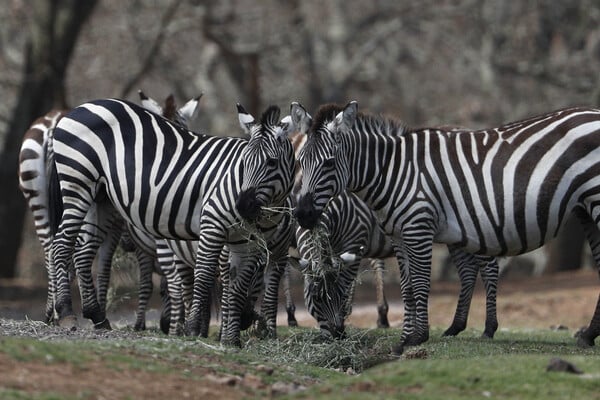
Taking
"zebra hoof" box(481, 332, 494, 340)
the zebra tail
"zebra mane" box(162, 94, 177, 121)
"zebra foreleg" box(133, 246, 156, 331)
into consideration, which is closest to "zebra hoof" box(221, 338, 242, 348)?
the zebra tail

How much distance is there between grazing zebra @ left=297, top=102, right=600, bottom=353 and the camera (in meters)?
12.1

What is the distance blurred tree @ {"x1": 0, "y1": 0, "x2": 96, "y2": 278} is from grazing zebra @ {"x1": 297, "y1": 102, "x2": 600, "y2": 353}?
46.8ft

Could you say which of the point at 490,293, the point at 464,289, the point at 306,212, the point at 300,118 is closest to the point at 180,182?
the point at 300,118

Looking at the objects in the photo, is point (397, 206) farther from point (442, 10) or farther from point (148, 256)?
point (442, 10)

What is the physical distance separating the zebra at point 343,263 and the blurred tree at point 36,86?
12281 millimetres

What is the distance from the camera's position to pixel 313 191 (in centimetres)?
1195

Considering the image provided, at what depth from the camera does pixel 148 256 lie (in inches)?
620

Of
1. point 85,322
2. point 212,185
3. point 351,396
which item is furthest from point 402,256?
point 85,322

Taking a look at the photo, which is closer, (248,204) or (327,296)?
Answer: (248,204)

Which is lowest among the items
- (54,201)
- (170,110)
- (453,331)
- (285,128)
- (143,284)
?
(453,331)

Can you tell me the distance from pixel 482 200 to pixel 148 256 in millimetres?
5302

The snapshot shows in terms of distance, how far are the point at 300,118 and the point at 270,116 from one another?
484 millimetres

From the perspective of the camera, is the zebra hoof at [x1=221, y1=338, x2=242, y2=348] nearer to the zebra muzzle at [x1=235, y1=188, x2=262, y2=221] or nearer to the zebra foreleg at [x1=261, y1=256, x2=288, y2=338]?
the zebra foreleg at [x1=261, y1=256, x2=288, y2=338]

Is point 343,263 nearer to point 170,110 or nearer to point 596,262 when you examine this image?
point 596,262
